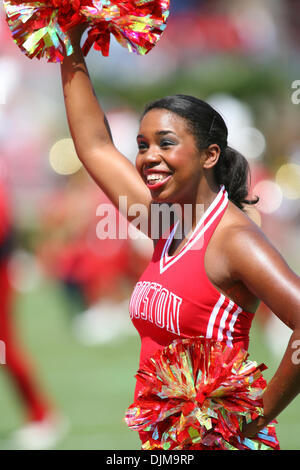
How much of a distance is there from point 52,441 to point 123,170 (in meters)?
2.38

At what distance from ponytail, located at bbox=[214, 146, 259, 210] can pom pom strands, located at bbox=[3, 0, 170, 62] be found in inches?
16.0

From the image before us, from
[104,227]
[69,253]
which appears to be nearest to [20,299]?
[69,253]

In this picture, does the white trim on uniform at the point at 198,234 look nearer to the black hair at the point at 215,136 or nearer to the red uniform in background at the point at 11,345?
the black hair at the point at 215,136

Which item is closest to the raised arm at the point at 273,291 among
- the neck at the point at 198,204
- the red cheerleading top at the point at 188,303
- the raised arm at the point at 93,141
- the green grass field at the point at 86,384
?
the red cheerleading top at the point at 188,303

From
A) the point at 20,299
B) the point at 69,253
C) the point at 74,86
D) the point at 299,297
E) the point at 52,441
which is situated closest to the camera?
the point at 299,297

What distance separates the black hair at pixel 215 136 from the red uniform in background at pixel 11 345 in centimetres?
255

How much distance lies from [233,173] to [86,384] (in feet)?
11.8

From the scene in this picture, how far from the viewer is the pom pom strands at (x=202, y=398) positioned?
2146 mm

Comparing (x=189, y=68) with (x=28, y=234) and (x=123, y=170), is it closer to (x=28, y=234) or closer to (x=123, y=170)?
(x=28, y=234)

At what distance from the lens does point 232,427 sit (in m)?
2.14

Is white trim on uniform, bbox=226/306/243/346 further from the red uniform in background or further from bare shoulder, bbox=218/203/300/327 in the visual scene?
the red uniform in background

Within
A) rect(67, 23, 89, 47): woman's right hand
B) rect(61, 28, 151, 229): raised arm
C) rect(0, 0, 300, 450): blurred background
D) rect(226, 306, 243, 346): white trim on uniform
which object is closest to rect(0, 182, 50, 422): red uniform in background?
rect(0, 0, 300, 450): blurred background

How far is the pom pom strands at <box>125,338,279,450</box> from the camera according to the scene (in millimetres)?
2146

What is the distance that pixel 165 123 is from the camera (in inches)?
93.3
